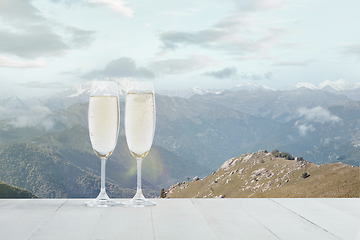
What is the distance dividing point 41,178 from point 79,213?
16542 cm

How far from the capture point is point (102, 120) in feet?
9.20

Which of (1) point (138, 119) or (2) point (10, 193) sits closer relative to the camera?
(1) point (138, 119)

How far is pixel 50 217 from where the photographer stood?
2.61m

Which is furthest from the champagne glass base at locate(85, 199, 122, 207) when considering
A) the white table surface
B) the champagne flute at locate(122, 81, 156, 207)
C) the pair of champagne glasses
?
the champagne flute at locate(122, 81, 156, 207)

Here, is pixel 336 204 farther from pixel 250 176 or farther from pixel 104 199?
pixel 250 176

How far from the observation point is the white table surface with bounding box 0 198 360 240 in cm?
219

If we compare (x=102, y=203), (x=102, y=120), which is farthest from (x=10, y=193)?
(x=102, y=120)

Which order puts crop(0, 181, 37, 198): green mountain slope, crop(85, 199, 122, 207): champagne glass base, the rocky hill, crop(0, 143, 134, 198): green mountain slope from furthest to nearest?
crop(0, 143, 134, 198): green mountain slope
crop(0, 181, 37, 198): green mountain slope
the rocky hill
crop(85, 199, 122, 207): champagne glass base

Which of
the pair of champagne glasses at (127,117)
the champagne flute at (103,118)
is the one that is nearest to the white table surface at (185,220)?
the pair of champagne glasses at (127,117)

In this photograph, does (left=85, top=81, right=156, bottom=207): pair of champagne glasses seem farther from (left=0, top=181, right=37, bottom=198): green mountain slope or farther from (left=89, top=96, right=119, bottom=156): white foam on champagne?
(left=0, top=181, right=37, bottom=198): green mountain slope

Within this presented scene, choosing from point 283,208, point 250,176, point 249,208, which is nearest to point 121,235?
point 249,208

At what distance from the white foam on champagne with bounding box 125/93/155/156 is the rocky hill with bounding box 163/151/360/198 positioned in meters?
59.5

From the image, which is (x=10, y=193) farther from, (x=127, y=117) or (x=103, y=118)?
(x=127, y=117)

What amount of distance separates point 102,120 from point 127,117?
8.8 inches
